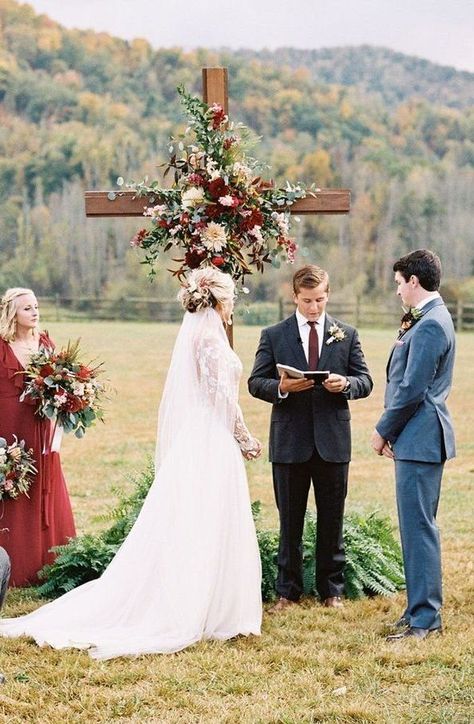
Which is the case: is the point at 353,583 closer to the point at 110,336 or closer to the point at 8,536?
the point at 8,536

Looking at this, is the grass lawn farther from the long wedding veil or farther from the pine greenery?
the long wedding veil

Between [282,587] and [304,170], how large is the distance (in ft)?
143

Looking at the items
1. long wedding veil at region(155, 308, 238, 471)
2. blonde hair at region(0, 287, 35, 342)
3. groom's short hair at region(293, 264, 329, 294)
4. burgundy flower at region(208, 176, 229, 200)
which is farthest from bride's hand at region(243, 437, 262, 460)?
blonde hair at region(0, 287, 35, 342)

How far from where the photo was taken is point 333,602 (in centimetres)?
664

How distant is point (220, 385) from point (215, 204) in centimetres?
114

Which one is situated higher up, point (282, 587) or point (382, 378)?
point (282, 587)

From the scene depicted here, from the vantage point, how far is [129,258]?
4516 cm

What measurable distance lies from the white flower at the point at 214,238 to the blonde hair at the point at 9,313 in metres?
1.59

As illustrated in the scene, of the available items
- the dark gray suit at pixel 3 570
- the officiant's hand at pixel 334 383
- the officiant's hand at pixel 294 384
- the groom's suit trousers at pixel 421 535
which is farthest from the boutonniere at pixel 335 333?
the dark gray suit at pixel 3 570

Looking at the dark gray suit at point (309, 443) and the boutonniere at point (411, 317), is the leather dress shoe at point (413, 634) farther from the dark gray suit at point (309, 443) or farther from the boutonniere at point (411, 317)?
the boutonniere at point (411, 317)

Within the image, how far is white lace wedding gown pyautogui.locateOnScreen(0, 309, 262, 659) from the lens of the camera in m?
5.86

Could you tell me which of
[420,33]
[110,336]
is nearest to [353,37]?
[420,33]

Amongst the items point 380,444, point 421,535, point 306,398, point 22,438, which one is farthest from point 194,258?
point 421,535

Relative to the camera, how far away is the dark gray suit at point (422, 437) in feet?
19.0
